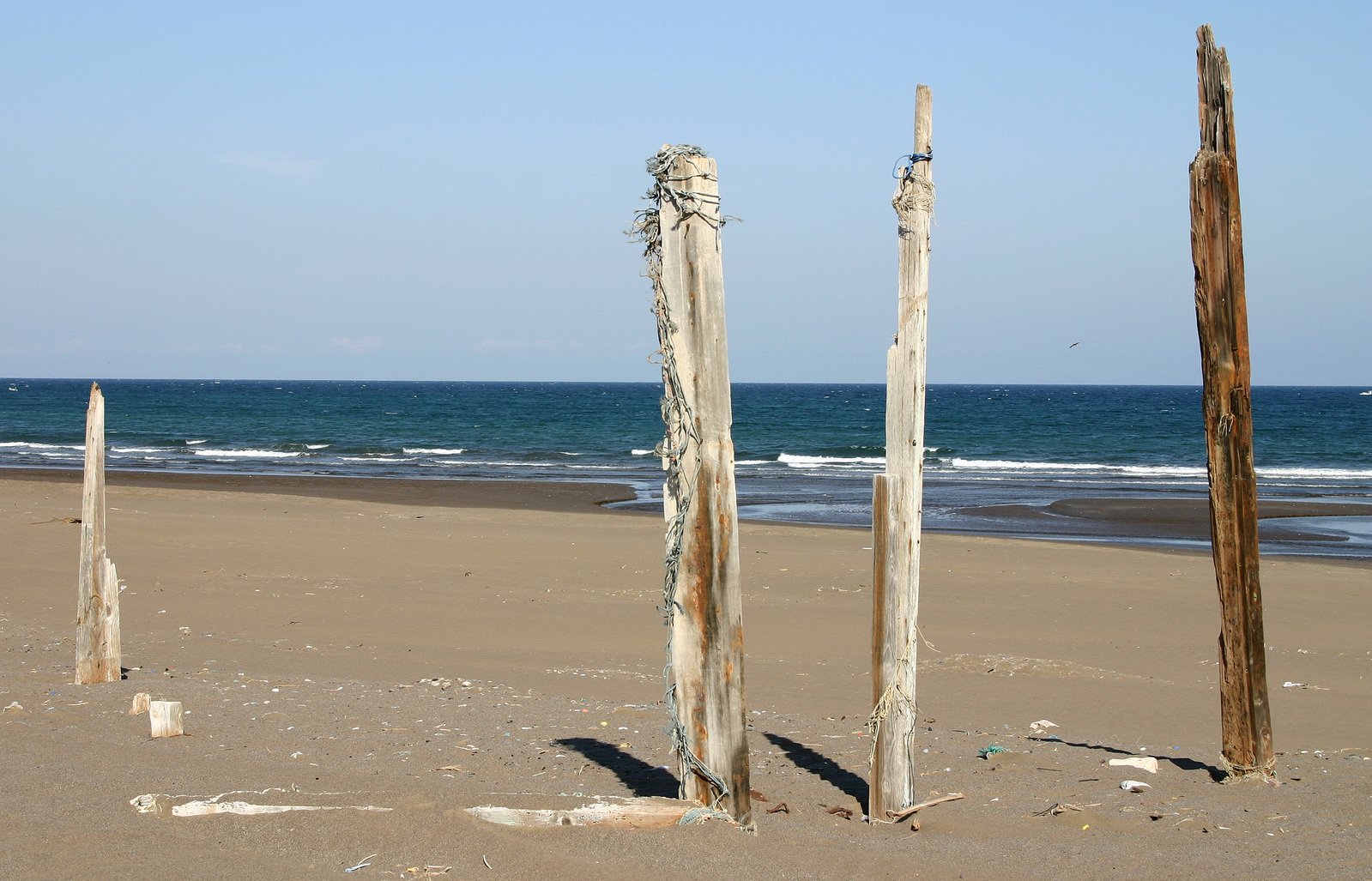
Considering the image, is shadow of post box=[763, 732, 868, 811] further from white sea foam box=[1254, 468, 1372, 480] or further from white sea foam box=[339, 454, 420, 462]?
white sea foam box=[339, 454, 420, 462]

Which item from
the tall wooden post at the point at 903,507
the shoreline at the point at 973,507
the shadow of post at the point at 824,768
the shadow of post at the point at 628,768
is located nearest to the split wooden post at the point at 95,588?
the shadow of post at the point at 628,768

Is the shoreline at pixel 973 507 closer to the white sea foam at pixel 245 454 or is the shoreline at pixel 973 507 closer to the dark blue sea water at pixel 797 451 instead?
the dark blue sea water at pixel 797 451

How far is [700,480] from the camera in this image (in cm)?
437

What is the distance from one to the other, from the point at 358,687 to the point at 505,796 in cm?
296

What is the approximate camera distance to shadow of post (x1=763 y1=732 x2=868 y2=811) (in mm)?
5383

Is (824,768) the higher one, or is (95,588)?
(95,588)

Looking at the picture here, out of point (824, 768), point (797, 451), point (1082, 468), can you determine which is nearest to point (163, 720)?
point (824, 768)

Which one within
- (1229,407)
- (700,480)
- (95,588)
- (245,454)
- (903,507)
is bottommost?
(245,454)

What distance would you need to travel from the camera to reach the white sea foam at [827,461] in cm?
3859

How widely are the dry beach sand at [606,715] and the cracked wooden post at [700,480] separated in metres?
0.44

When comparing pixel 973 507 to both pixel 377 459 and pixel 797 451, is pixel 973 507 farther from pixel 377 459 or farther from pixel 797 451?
pixel 377 459

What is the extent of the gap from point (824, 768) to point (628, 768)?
1009mm

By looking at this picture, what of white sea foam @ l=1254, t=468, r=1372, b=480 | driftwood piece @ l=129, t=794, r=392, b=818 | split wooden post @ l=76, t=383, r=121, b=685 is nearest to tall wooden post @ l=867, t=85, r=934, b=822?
driftwood piece @ l=129, t=794, r=392, b=818

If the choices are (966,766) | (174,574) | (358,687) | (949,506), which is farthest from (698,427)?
(949,506)
